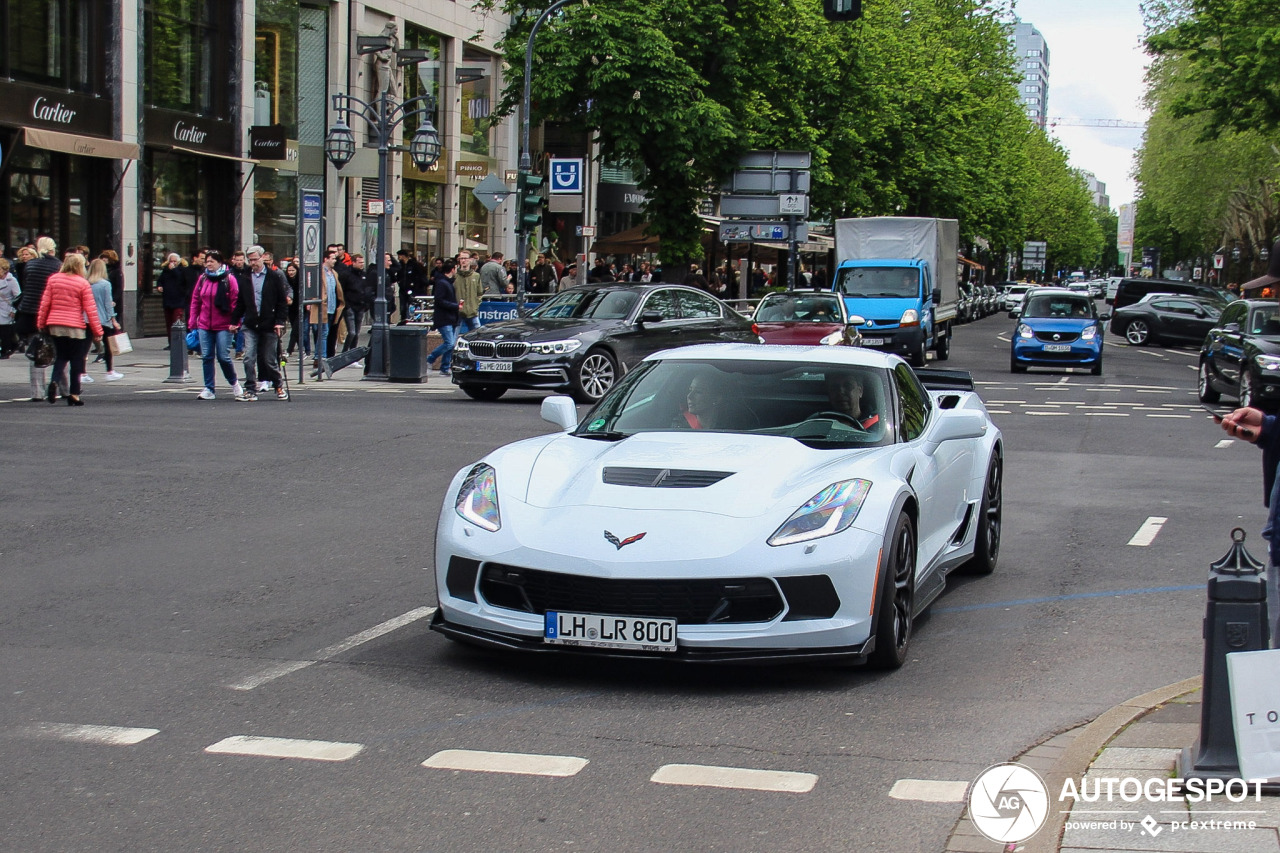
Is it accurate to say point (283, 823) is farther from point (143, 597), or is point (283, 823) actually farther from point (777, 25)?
point (777, 25)

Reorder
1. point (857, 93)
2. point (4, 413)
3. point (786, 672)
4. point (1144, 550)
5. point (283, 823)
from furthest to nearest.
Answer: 1. point (857, 93)
2. point (4, 413)
3. point (1144, 550)
4. point (786, 672)
5. point (283, 823)

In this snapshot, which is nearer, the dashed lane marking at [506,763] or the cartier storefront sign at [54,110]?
the dashed lane marking at [506,763]

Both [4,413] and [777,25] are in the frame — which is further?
[777,25]

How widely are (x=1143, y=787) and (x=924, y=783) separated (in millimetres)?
685

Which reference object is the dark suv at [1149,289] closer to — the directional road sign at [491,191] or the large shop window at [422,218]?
the large shop window at [422,218]

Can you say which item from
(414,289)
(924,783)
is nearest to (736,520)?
(924,783)

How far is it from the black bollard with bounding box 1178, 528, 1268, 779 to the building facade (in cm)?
1970

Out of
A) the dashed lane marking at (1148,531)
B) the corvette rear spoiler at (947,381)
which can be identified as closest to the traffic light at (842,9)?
the corvette rear spoiler at (947,381)

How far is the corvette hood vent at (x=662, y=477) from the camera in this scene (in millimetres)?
6363

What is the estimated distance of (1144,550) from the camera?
9711 millimetres

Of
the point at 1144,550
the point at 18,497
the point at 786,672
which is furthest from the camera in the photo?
the point at 18,497

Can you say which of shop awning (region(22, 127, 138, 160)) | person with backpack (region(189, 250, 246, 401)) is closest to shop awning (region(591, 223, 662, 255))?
shop awning (region(22, 127, 138, 160))

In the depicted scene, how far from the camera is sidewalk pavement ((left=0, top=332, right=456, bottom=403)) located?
2072 cm

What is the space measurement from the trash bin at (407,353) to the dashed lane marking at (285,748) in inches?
729
